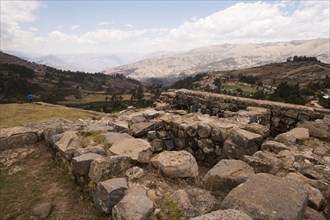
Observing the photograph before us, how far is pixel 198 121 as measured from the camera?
939 cm

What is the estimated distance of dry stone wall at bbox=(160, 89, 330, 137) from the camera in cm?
1016

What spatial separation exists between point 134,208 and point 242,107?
8657 millimetres

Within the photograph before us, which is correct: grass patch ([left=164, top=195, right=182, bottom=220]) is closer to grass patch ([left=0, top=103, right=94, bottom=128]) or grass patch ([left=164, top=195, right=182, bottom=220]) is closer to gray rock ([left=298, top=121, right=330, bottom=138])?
gray rock ([left=298, top=121, right=330, bottom=138])

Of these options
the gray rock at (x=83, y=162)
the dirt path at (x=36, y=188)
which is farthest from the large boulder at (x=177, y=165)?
the dirt path at (x=36, y=188)

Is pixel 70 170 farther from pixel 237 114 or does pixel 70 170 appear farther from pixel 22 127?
pixel 237 114

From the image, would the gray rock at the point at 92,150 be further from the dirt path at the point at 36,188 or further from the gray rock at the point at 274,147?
the gray rock at the point at 274,147

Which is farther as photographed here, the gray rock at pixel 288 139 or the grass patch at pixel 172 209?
the gray rock at pixel 288 139

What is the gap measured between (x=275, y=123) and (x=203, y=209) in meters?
7.19

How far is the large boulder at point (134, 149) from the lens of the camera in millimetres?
6620

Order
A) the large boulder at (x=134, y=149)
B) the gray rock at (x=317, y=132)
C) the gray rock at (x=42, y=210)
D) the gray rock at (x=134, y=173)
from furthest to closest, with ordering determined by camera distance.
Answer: the gray rock at (x=317, y=132) → the large boulder at (x=134, y=149) → the gray rock at (x=42, y=210) → the gray rock at (x=134, y=173)

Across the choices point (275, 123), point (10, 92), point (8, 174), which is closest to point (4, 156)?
point (8, 174)

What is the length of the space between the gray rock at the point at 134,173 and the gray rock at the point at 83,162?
0.80m

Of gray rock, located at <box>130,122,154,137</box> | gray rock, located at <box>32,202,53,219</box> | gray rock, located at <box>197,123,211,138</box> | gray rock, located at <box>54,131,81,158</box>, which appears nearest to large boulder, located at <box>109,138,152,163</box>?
gray rock, located at <box>54,131,81,158</box>

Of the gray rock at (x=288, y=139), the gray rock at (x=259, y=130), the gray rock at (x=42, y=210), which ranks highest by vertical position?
the gray rock at (x=259, y=130)
